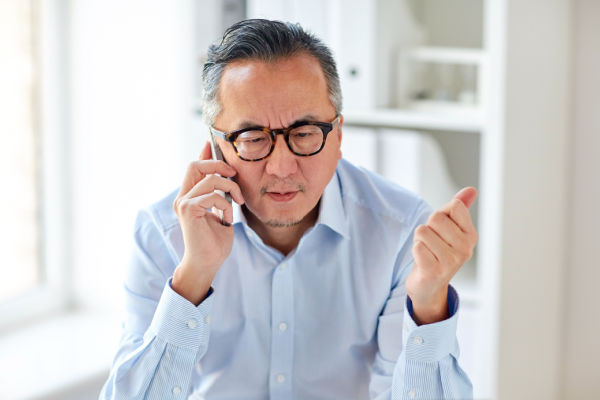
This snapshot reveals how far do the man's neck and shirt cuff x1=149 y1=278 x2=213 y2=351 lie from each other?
0.20m

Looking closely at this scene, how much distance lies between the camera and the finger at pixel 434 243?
1.21 m

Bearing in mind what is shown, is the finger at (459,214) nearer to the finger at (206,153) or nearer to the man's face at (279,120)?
the man's face at (279,120)

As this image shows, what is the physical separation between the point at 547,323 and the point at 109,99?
1472 millimetres

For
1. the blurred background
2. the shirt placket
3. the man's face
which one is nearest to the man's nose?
the man's face

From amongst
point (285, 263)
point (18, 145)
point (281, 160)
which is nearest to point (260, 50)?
point (281, 160)

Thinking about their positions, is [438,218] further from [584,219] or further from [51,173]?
[51,173]

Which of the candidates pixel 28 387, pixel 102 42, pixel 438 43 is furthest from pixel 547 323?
pixel 102 42

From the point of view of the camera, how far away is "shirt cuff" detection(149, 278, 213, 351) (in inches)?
53.2

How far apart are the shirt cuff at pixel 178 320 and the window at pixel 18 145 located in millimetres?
1394

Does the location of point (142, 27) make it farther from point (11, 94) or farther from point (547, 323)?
point (547, 323)

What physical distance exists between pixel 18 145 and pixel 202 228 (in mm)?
1460

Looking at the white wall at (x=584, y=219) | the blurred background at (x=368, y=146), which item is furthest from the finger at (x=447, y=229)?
the white wall at (x=584, y=219)

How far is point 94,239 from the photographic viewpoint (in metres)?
2.73

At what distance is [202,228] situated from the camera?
135 cm
